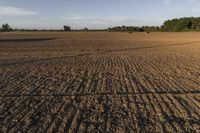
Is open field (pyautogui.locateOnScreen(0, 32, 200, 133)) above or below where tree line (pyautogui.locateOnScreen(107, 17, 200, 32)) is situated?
above

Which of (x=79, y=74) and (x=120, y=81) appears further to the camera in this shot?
(x=79, y=74)

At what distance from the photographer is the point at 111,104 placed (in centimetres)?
745

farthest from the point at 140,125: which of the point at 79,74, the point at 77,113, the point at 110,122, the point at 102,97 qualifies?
the point at 79,74

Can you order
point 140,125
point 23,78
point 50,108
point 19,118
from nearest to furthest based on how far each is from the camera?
point 140,125, point 19,118, point 50,108, point 23,78

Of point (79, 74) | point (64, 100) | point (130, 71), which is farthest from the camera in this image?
point (130, 71)

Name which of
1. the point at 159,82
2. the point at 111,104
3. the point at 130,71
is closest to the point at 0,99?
the point at 111,104

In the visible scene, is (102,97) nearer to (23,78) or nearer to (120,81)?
(120,81)

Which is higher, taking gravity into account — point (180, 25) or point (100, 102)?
point (100, 102)

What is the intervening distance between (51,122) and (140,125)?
1.98 m

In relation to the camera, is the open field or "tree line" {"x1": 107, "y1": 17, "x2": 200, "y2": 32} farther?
"tree line" {"x1": 107, "y1": 17, "x2": 200, "y2": 32}

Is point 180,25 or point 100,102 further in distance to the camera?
point 180,25

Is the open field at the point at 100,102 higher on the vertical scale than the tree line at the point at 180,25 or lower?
higher

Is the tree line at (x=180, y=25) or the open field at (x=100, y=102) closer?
the open field at (x=100, y=102)

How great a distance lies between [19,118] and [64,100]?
5.68ft
